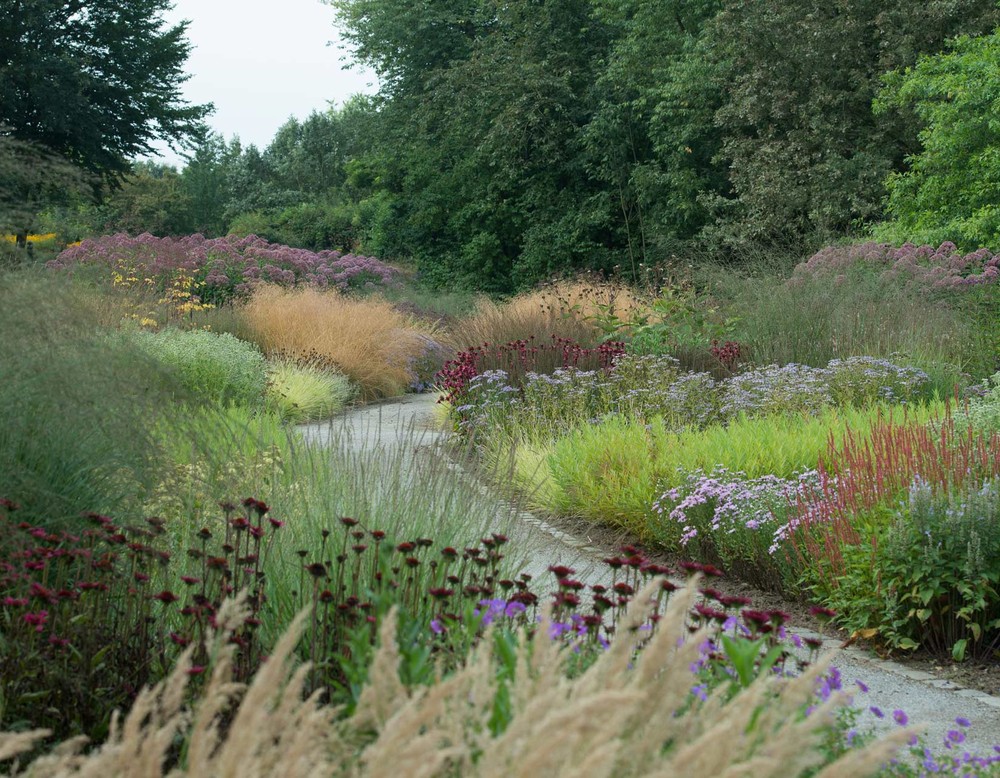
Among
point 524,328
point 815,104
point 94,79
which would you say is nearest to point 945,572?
point 524,328

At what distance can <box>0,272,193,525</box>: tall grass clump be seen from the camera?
3.66 m

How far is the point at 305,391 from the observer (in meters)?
11.5

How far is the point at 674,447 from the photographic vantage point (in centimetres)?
676

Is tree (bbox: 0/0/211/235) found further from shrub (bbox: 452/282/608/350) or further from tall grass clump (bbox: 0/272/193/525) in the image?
tall grass clump (bbox: 0/272/193/525)

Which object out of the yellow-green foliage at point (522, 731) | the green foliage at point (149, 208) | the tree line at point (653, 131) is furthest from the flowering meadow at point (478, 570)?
the green foliage at point (149, 208)

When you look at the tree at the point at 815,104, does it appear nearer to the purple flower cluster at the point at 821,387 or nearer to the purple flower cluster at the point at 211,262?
the purple flower cluster at the point at 211,262

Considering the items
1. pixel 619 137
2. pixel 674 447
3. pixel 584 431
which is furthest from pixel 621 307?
pixel 619 137

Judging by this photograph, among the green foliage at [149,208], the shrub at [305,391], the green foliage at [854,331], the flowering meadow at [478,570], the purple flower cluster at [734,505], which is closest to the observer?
the flowering meadow at [478,570]

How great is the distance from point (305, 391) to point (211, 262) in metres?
7.79

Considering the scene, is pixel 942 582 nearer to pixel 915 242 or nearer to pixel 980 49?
pixel 915 242

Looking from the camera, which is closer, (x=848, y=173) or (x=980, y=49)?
(x=980, y=49)

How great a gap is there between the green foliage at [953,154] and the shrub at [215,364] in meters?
13.0

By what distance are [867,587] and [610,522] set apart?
2231 millimetres

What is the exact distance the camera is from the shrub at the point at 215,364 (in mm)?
10461
